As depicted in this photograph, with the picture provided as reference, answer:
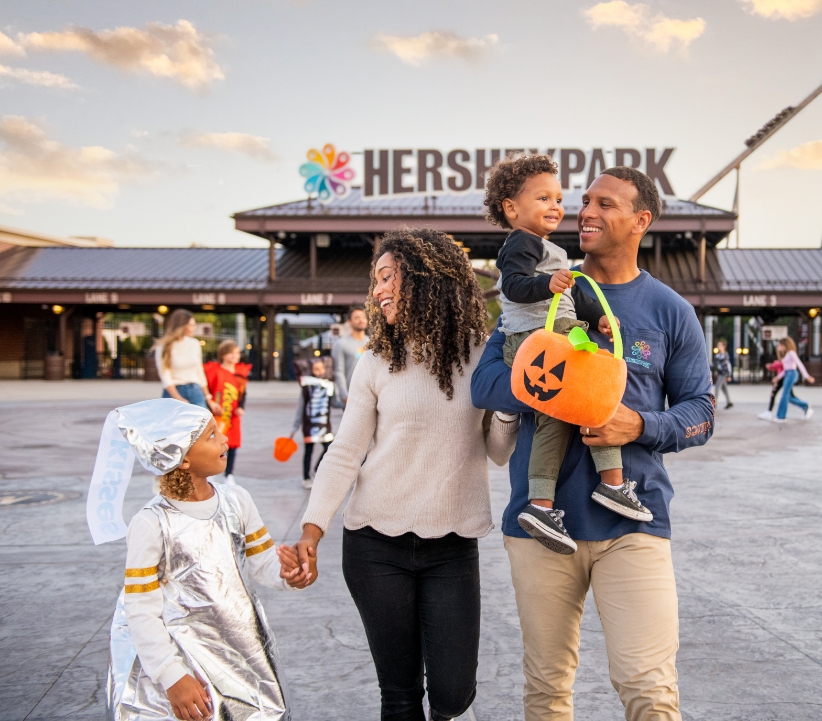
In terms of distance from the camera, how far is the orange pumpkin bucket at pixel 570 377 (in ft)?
6.73

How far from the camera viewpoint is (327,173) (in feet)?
109

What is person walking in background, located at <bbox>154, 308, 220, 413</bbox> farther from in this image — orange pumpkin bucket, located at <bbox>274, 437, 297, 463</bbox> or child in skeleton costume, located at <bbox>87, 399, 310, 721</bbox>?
child in skeleton costume, located at <bbox>87, 399, 310, 721</bbox>

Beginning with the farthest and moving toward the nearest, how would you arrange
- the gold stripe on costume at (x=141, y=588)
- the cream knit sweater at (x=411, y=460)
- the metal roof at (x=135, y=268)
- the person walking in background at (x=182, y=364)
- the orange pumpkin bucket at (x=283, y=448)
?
the metal roof at (x=135, y=268), the person walking in background at (x=182, y=364), the orange pumpkin bucket at (x=283, y=448), the cream knit sweater at (x=411, y=460), the gold stripe on costume at (x=141, y=588)

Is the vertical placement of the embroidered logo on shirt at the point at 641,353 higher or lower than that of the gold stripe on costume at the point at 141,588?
higher

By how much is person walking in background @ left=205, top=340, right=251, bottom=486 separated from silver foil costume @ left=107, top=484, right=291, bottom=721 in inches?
220

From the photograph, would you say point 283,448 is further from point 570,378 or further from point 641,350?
point 570,378

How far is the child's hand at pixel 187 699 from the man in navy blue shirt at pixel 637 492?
101 cm

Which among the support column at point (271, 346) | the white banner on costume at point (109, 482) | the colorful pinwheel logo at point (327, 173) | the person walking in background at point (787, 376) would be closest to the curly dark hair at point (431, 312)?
the white banner on costume at point (109, 482)

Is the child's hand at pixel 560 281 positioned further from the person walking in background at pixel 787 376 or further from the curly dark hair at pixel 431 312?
the person walking in background at pixel 787 376

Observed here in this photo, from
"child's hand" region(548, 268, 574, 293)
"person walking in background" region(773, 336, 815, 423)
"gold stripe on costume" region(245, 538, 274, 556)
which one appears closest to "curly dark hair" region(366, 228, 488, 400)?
"child's hand" region(548, 268, 574, 293)

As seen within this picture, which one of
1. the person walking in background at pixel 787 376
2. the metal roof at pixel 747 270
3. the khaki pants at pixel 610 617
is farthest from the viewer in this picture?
the metal roof at pixel 747 270

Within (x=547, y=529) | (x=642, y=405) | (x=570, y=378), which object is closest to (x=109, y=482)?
(x=547, y=529)

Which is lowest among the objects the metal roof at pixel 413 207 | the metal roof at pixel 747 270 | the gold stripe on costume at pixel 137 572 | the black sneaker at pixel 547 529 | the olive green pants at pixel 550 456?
the gold stripe on costume at pixel 137 572

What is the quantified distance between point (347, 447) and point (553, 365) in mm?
853
